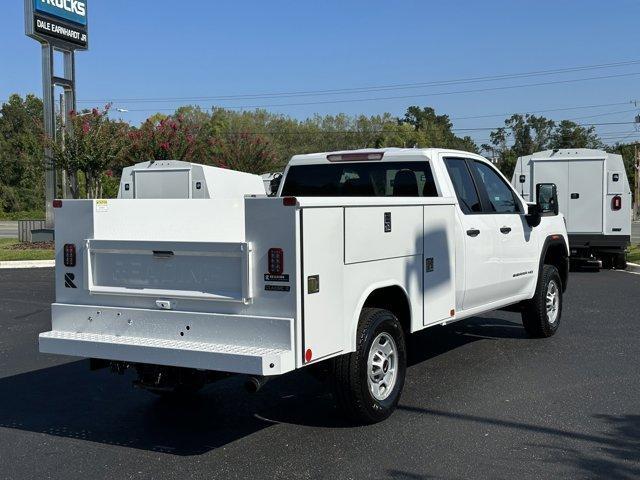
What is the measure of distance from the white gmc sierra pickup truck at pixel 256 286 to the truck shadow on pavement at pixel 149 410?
0.41 m

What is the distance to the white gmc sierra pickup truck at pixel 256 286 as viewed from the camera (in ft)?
16.6

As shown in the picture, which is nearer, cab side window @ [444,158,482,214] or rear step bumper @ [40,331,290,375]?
rear step bumper @ [40,331,290,375]

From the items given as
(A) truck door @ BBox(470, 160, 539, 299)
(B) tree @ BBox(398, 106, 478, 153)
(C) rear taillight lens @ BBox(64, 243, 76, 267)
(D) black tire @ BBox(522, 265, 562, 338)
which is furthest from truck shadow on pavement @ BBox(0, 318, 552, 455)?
(B) tree @ BBox(398, 106, 478, 153)

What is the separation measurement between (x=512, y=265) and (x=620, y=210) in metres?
10.6

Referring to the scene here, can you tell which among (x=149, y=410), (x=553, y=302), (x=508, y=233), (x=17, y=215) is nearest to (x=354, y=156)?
(x=508, y=233)

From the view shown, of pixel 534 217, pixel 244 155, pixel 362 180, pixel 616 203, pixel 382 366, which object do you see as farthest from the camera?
pixel 244 155

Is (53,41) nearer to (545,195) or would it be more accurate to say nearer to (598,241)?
(598,241)

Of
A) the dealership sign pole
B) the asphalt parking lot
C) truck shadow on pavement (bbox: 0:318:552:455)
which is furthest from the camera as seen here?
the dealership sign pole

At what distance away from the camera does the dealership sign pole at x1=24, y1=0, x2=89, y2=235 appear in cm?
2638

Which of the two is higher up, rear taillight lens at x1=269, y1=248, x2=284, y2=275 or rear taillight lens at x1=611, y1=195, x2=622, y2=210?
rear taillight lens at x1=611, y1=195, x2=622, y2=210

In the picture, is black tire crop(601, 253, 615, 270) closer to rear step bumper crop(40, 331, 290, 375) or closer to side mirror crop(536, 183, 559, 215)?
side mirror crop(536, 183, 559, 215)

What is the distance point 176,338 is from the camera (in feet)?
17.9

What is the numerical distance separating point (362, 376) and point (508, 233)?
3257 millimetres

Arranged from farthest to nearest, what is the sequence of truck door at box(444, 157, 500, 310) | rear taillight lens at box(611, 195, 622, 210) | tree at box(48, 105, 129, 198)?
tree at box(48, 105, 129, 198)
rear taillight lens at box(611, 195, 622, 210)
truck door at box(444, 157, 500, 310)
